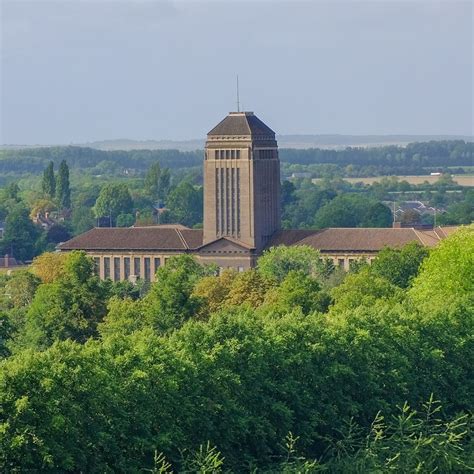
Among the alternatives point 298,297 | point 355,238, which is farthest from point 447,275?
point 355,238

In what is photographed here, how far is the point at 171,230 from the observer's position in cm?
16600

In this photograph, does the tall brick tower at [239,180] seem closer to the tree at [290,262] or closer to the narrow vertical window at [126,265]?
the narrow vertical window at [126,265]

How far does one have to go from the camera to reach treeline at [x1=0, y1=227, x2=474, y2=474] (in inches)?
2115

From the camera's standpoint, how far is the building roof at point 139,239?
163m

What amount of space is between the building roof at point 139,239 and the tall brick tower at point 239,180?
→ 5.09ft

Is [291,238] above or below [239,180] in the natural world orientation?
below

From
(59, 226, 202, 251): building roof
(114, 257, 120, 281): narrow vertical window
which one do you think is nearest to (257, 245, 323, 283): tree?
(59, 226, 202, 251): building roof

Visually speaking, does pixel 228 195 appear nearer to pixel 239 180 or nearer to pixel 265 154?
pixel 239 180

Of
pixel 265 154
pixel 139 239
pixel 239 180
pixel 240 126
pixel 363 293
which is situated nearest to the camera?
pixel 363 293

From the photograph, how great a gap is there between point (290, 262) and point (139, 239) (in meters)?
31.4

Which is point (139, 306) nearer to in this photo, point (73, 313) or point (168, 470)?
point (73, 313)

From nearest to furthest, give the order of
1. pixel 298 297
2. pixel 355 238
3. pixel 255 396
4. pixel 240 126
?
1. pixel 255 396
2. pixel 298 297
3. pixel 355 238
4. pixel 240 126

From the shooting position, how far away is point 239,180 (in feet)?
540

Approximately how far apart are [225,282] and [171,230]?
187ft
